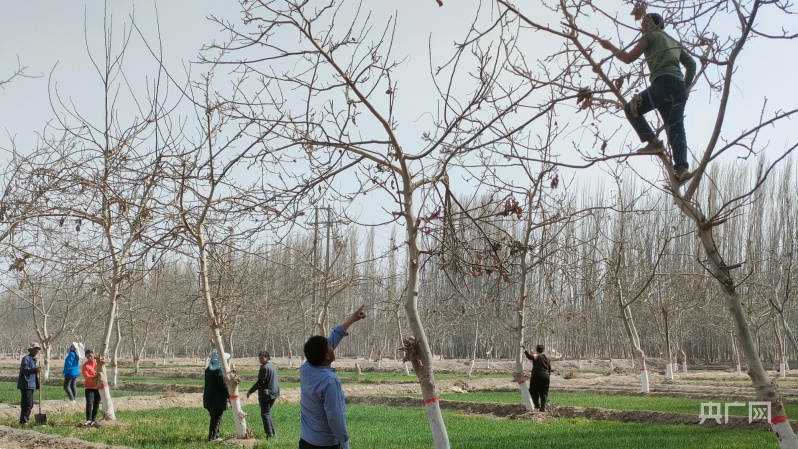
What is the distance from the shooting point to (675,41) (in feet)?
14.0

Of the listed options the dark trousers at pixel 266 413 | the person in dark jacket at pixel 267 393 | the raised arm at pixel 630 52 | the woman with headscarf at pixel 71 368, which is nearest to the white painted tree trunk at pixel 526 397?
the person in dark jacket at pixel 267 393

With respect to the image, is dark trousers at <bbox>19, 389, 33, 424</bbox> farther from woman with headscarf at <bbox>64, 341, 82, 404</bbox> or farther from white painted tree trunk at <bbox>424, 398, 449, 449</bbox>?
white painted tree trunk at <bbox>424, 398, 449, 449</bbox>

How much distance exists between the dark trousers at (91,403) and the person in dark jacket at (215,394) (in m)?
3.41

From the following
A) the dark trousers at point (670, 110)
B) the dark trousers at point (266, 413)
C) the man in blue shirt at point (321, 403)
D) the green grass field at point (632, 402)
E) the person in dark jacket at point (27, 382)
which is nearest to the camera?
the dark trousers at point (670, 110)

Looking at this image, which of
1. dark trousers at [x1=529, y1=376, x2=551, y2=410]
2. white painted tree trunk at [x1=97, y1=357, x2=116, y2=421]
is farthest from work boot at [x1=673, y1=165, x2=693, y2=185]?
dark trousers at [x1=529, y1=376, x2=551, y2=410]

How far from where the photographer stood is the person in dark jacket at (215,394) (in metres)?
12.2

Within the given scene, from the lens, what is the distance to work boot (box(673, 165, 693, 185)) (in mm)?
4364

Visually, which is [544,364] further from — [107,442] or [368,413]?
[107,442]

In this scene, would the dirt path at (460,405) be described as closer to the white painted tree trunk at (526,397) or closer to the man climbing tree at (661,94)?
the white painted tree trunk at (526,397)

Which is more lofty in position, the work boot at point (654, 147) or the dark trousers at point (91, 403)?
the work boot at point (654, 147)

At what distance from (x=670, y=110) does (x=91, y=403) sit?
13605 mm

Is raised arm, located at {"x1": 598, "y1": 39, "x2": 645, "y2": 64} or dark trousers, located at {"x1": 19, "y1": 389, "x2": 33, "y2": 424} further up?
raised arm, located at {"x1": 598, "y1": 39, "x2": 645, "y2": 64}

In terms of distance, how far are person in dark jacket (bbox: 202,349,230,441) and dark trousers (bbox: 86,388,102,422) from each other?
3.41 meters

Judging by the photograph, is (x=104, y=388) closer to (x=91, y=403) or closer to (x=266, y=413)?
(x=91, y=403)
